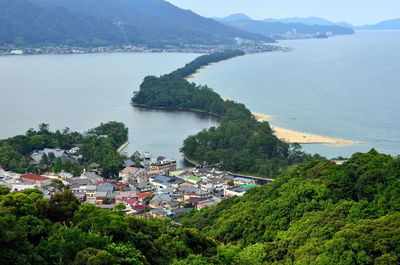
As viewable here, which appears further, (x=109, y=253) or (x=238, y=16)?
(x=238, y=16)

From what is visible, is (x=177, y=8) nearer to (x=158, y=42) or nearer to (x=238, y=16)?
(x=158, y=42)

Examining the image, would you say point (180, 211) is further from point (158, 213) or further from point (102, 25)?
point (102, 25)

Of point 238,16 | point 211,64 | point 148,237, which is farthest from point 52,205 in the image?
point 238,16

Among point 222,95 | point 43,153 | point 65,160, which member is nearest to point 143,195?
point 65,160

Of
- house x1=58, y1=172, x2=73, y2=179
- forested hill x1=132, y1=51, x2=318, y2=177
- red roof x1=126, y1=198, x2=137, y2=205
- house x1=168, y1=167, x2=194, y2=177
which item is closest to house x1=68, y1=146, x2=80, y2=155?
house x1=58, y1=172, x2=73, y2=179

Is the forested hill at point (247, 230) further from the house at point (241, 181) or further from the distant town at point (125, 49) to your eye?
the distant town at point (125, 49)

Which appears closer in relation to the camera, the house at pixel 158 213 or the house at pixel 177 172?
the house at pixel 158 213

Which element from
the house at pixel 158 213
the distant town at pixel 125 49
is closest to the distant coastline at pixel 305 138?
the house at pixel 158 213
